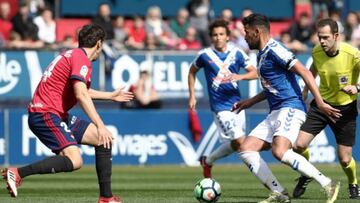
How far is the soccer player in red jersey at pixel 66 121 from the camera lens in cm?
1148

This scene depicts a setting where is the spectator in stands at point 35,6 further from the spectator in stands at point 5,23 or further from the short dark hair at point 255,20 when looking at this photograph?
the short dark hair at point 255,20

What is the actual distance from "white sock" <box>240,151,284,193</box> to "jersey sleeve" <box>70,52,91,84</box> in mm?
1984

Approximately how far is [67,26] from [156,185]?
10970mm

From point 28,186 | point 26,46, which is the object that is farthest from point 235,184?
point 26,46

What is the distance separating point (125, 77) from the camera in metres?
23.3

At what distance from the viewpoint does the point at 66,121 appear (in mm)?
11875

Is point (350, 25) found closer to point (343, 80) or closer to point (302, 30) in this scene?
point (302, 30)

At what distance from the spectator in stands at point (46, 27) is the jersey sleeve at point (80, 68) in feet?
42.3

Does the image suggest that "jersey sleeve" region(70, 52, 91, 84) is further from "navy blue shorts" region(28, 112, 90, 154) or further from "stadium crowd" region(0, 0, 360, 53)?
"stadium crowd" region(0, 0, 360, 53)

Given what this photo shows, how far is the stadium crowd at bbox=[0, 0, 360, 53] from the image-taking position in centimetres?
2392

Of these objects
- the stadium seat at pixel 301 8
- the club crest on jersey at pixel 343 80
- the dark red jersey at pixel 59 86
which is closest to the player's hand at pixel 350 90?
the club crest on jersey at pixel 343 80

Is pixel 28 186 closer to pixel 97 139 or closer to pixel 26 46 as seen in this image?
pixel 97 139

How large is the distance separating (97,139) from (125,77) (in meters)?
11.7

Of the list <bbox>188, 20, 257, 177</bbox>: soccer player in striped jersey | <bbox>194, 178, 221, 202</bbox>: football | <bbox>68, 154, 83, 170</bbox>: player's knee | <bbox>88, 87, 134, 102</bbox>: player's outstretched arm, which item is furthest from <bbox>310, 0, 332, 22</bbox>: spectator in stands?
<bbox>68, 154, 83, 170</bbox>: player's knee
